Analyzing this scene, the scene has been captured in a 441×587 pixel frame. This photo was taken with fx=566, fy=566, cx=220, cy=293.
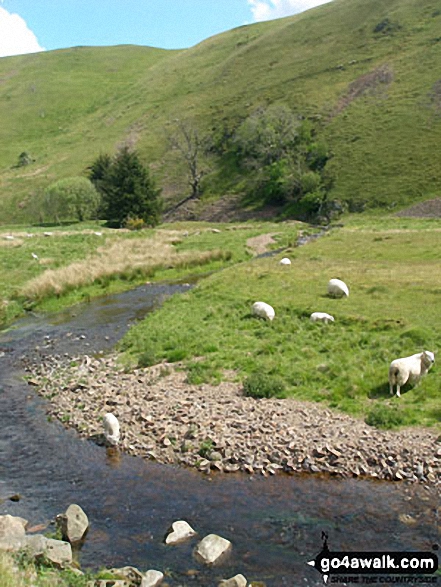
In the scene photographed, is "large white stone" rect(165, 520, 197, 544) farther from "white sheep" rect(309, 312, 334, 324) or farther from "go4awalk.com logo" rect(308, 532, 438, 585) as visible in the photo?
"white sheep" rect(309, 312, 334, 324)

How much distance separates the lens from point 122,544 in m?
12.1

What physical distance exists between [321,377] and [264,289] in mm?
12944

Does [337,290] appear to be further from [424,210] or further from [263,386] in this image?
[424,210]

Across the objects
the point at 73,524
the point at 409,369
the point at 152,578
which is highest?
the point at 73,524

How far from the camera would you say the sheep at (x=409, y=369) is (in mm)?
17578

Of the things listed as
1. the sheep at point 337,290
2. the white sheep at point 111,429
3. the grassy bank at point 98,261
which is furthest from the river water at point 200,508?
the grassy bank at point 98,261

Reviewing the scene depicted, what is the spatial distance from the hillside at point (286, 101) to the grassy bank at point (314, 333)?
2074 inches

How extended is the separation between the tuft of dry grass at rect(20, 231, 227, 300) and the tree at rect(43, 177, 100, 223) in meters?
31.5

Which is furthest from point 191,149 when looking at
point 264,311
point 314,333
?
point 314,333

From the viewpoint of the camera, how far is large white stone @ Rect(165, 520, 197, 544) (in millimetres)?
12039

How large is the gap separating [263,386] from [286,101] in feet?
364

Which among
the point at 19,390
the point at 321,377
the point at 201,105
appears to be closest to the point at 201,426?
the point at 321,377

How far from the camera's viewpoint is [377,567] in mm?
11055

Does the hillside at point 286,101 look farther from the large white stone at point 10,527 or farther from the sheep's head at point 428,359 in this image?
the large white stone at point 10,527
